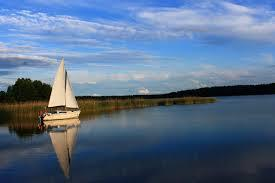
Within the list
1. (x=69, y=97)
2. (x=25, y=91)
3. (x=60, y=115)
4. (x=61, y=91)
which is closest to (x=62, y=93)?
(x=61, y=91)

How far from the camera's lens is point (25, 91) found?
178ft

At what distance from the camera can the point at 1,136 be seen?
2309 cm

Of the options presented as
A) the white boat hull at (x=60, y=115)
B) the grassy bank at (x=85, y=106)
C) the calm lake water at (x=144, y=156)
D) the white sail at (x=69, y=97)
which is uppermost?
the white sail at (x=69, y=97)

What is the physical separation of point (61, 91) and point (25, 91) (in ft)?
68.2

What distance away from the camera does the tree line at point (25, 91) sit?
2136 inches

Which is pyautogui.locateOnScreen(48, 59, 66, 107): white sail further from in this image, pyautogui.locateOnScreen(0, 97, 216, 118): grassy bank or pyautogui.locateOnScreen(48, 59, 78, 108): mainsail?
pyautogui.locateOnScreen(0, 97, 216, 118): grassy bank

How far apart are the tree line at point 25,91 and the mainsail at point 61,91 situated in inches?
787

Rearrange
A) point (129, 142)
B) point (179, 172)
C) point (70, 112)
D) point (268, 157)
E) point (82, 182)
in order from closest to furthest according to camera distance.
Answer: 1. point (82, 182)
2. point (179, 172)
3. point (268, 157)
4. point (129, 142)
5. point (70, 112)

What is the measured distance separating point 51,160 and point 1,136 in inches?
398

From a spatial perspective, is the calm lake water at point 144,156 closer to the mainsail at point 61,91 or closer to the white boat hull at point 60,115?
the white boat hull at point 60,115

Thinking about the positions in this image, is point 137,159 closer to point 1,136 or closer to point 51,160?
point 51,160

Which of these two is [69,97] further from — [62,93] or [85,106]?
[85,106]

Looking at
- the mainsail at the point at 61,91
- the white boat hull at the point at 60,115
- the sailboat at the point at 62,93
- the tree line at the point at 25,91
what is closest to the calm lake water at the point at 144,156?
the white boat hull at the point at 60,115

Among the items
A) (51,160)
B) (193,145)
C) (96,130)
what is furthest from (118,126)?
(51,160)
